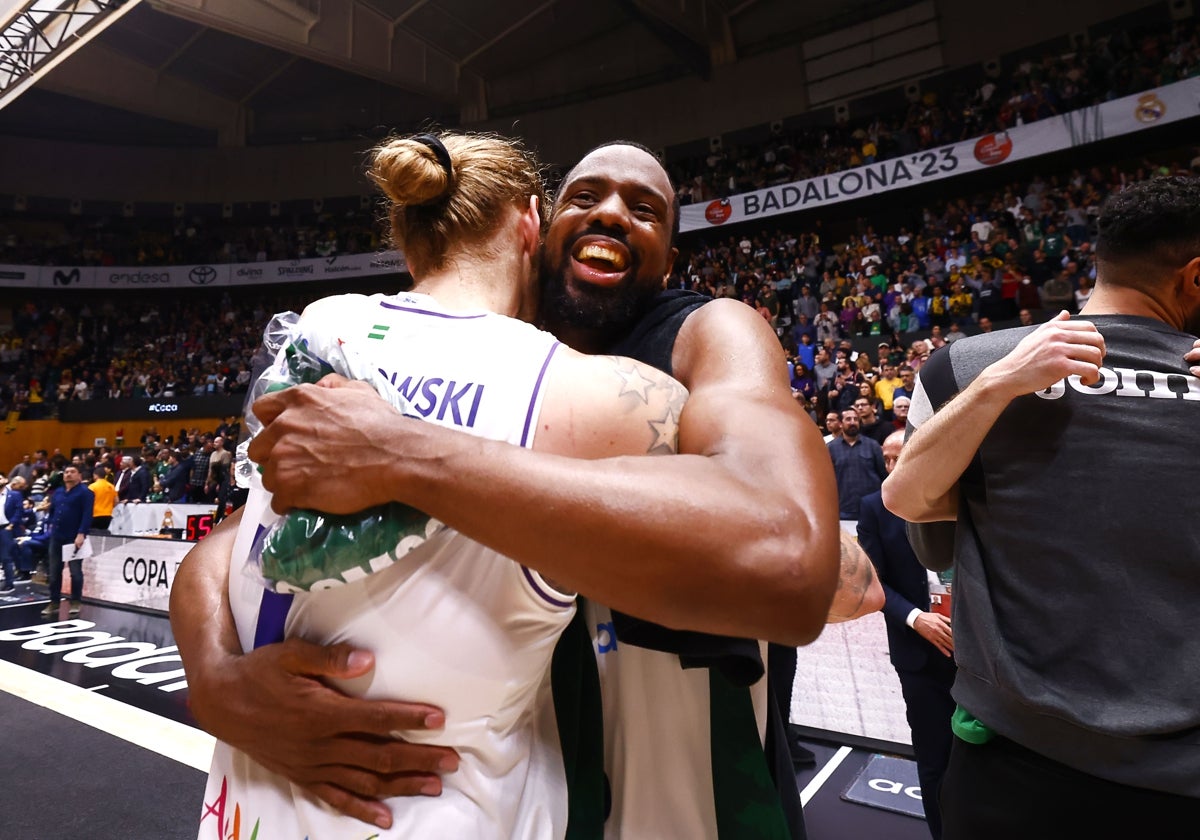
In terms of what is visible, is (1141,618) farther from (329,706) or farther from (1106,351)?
(329,706)

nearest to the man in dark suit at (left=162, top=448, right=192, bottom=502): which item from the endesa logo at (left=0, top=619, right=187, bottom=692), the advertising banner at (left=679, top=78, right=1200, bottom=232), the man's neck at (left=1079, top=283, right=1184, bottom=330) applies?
the endesa logo at (left=0, top=619, right=187, bottom=692)

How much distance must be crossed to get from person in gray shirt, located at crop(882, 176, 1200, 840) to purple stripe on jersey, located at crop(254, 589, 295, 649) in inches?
50.3

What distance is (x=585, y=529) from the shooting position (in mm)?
710

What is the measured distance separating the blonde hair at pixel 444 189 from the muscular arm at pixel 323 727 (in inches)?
23.3

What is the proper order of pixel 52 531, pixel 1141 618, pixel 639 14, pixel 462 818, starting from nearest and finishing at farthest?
pixel 462 818, pixel 1141 618, pixel 52 531, pixel 639 14

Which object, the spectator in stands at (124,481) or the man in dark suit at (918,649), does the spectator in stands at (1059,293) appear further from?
the spectator in stands at (124,481)

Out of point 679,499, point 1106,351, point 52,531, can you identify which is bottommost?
point 52,531

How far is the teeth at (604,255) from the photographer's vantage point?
1449 millimetres

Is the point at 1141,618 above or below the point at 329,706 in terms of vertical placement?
below

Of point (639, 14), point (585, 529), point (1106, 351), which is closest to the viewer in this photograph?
point (585, 529)

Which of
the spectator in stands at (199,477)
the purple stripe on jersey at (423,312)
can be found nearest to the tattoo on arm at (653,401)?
the purple stripe on jersey at (423,312)

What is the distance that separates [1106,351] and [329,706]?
158 centimetres

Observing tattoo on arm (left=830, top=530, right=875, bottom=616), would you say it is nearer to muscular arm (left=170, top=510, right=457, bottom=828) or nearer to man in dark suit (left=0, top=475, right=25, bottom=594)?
muscular arm (left=170, top=510, right=457, bottom=828)

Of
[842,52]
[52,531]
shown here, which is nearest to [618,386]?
[52,531]
